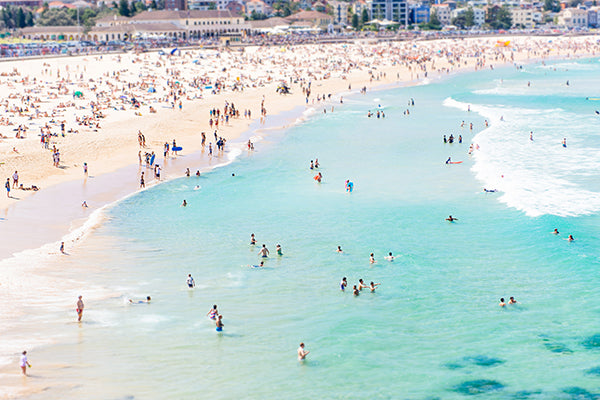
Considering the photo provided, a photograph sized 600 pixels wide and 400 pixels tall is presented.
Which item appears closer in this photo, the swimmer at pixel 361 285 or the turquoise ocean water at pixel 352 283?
the turquoise ocean water at pixel 352 283

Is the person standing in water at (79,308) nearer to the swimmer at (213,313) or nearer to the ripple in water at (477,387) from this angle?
the swimmer at (213,313)

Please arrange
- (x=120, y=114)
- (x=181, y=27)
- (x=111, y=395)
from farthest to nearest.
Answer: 1. (x=181, y=27)
2. (x=120, y=114)
3. (x=111, y=395)

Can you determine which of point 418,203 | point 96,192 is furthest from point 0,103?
point 418,203

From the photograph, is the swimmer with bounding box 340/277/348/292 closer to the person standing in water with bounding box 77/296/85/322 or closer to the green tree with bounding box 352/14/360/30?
the person standing in water with bounding box 77/296/85/322

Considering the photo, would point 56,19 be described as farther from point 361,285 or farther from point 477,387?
point 477,387

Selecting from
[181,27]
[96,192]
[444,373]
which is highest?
[181,27]

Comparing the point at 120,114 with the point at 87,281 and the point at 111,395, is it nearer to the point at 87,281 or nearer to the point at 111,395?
the point at 87,281

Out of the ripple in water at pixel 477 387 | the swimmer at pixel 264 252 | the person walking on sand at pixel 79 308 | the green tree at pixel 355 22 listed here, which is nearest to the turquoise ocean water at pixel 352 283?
the ripple in water at pixel 477 387
